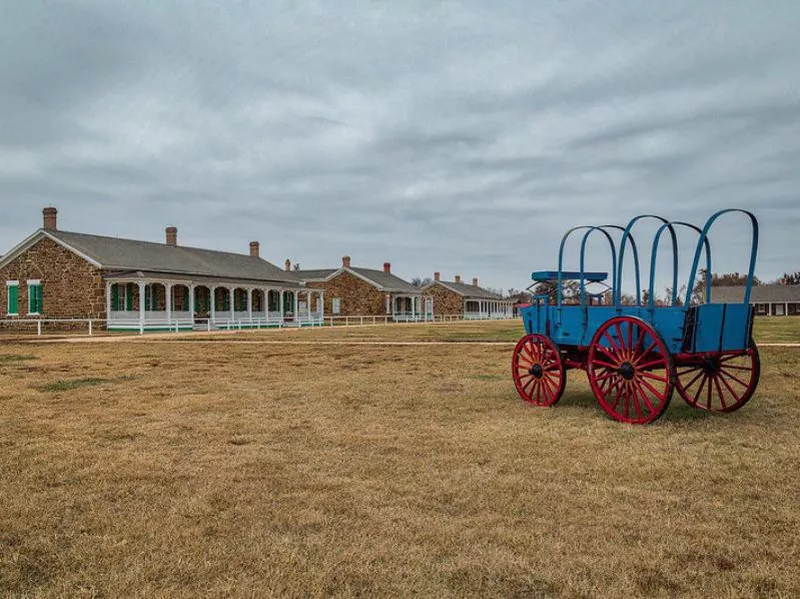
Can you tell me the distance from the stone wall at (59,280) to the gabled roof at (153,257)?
462mm

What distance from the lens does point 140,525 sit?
13.5 feet

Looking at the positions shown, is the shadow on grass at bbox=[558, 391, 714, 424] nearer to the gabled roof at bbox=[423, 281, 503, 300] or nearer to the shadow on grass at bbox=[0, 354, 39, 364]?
the shadow on grass at bbox=[0, 354, 39, 364]

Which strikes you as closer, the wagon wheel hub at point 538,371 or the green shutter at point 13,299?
the wagon wheel hub at point 538,371

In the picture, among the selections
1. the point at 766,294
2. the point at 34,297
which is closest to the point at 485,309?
the point at 766,294

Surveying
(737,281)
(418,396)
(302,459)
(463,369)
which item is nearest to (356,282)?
(463,369)

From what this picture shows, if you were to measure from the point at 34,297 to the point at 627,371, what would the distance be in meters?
34.2

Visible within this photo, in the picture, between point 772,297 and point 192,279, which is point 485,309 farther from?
point 192,279

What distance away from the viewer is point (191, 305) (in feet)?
112

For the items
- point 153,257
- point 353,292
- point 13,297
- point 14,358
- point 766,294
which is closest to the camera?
point 14,358

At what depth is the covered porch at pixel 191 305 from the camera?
3228 centimetres

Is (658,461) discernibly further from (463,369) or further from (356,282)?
(356,282)

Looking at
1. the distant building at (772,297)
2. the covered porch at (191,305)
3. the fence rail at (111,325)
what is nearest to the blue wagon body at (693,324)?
the fence rail at (111,325)

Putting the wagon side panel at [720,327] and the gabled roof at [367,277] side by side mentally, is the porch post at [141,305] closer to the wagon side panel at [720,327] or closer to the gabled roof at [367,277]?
the gabled roof at [367,277]

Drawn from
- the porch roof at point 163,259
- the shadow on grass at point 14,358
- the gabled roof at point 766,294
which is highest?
the porch roof at point 163,259
